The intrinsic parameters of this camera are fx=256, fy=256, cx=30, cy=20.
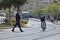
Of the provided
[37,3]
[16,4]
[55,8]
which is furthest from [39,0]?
[16,4]

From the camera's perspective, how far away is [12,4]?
38.2 metres

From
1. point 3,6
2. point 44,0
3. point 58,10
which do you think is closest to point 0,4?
point 3,6

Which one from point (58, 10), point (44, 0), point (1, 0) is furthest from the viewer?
point (44, 0)

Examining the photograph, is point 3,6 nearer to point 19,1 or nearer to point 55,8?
point 19,1

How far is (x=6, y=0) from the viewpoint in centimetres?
3684

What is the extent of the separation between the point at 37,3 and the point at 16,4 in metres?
133

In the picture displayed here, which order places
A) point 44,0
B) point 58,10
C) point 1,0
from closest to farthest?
point 1,0 < point 58,10 < point 44,0

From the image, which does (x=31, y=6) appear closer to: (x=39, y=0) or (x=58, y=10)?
(x=39, y=0)

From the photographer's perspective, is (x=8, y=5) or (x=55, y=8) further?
(x=55, y=8)

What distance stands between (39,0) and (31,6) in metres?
7.25

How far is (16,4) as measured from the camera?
38312 millimetres

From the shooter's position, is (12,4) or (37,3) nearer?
(12,4)

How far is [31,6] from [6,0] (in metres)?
137

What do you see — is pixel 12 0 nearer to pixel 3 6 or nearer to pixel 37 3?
pixel 3 6
